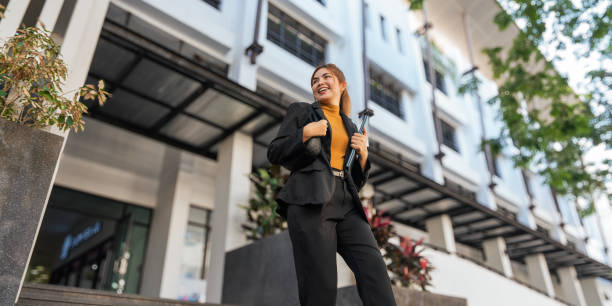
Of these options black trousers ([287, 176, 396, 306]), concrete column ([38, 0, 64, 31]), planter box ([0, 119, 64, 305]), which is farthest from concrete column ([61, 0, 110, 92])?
black trousers ([287, 176, 396, 306])

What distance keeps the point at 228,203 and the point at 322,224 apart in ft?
20.6

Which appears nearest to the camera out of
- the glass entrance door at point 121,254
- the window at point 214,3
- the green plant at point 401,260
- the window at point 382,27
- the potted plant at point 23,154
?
the potted plant at point 23,154

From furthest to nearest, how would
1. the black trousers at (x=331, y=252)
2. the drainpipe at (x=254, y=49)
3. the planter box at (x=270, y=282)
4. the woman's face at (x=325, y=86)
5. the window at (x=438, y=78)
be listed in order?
the window at (x=438, y=78) → the drainpipe at (x=254, y=49) → the planter box at (x=270, y=282) → the woman's face at (x=325, y=86) → the black trousers at (x=331, y=252)

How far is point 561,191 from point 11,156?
11783 mm

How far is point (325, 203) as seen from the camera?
1.90 m

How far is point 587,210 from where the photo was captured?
10.9 metres

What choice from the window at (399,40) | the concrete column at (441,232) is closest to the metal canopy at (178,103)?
the concrete column at (441,232)

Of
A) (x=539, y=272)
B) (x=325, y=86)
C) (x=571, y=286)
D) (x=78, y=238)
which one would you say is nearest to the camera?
(x=325, y=86)

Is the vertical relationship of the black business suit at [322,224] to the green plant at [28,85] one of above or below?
below

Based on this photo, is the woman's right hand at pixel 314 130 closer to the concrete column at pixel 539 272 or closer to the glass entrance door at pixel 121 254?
the glass entrance door at pixel 121 254

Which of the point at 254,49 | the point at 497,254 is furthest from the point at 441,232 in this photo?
the point at 254,49

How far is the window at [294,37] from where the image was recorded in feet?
37.3

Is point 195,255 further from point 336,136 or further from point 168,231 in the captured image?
point 336,136

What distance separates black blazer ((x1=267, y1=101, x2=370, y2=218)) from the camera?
6.42 feet
